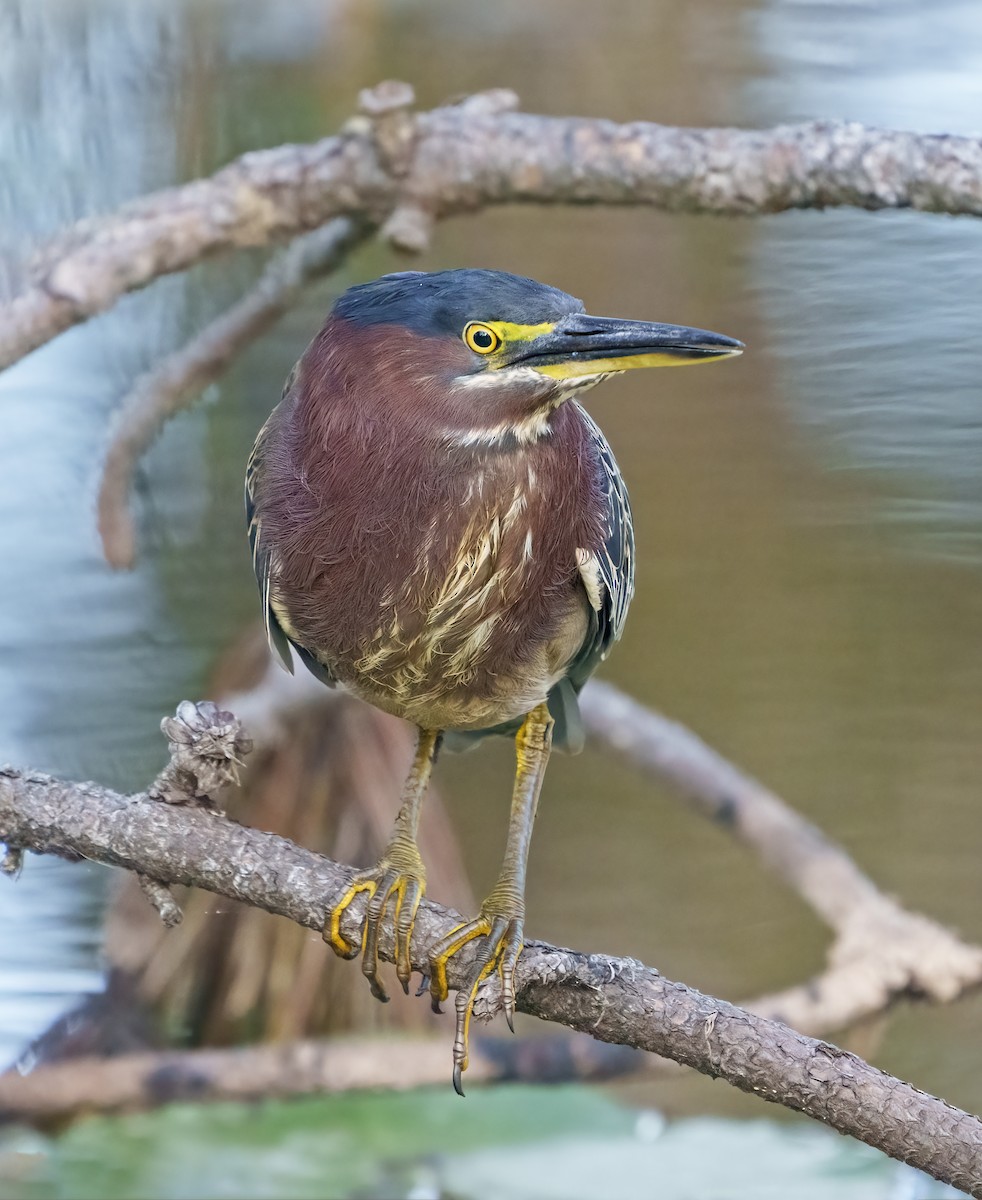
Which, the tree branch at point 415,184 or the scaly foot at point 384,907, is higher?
the tree branch at point 415,184

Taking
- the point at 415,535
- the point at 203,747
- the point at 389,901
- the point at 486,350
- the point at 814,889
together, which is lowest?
the point at 814,889

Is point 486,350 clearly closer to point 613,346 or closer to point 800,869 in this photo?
point 613,346

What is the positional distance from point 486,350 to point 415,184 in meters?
0.87

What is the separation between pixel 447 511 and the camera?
1.07m

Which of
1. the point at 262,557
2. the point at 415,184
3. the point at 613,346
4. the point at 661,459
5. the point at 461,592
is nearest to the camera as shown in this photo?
the point at 613,346

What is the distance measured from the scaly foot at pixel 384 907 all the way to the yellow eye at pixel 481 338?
0.53 metres

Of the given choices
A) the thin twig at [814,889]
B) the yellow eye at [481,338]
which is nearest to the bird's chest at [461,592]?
the yellow eye at [481,338]

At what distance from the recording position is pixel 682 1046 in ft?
3.27

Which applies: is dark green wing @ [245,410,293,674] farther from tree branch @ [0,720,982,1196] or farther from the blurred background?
the blurred background

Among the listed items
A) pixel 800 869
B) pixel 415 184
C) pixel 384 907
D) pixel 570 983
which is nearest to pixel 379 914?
pixel 384 907

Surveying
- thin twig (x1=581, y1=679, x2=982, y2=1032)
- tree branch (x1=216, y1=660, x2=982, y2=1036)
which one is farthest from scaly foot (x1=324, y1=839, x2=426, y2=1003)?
thin twig (x1=581, y1=679, x2=982, y2=1032)

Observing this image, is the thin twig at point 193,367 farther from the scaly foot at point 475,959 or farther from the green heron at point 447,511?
the scaly foot at point 475,959

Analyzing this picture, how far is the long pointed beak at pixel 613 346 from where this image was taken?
3.22 feet

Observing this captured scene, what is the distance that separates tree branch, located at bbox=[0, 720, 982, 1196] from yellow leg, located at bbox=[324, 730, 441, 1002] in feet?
0.05
